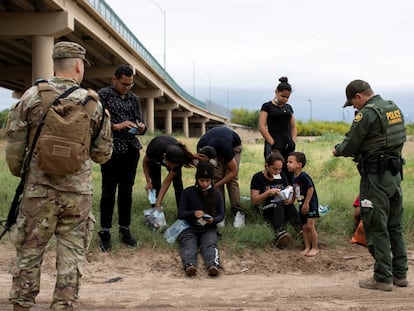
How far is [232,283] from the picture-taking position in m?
4.97

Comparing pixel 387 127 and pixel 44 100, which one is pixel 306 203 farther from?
pixel 44 100

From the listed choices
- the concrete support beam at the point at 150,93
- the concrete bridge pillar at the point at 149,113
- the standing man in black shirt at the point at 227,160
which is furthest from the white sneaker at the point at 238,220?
the concrete bridge pillar at the point at 149,113

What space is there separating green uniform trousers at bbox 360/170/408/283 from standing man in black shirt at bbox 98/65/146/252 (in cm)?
265

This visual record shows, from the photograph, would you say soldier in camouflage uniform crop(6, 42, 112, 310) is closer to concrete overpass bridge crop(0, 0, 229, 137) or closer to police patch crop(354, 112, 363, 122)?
police patch crop(354, 112, 363, 122)

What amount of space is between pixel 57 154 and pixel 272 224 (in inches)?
151

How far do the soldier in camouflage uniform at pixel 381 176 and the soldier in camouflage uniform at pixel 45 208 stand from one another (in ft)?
8.75

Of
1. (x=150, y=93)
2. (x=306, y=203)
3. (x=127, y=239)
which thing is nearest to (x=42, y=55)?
(x=127, y=239)

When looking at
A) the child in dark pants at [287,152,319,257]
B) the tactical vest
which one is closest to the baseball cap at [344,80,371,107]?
the tactical vest

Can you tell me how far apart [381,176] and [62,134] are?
312cm

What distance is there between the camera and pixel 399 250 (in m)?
4.86

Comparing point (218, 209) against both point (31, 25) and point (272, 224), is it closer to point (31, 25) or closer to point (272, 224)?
point (272, 224)

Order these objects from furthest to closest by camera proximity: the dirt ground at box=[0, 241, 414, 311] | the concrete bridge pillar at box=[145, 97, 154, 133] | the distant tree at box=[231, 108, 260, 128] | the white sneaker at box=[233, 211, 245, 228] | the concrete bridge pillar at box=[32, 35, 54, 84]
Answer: the distant tree at box=[231, 108, 260, 128], the concrete bridge pillar at box=[145, 97, 154, 133], the concrete bridge pillar at box=[32, 35, 54, 84], the white sneaker at box=[233, 211, 245, 228], the dirt ground at box=[0, 241, 414, 311]

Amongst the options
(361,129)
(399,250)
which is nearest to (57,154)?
(361,129)

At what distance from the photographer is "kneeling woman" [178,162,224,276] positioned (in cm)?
570
